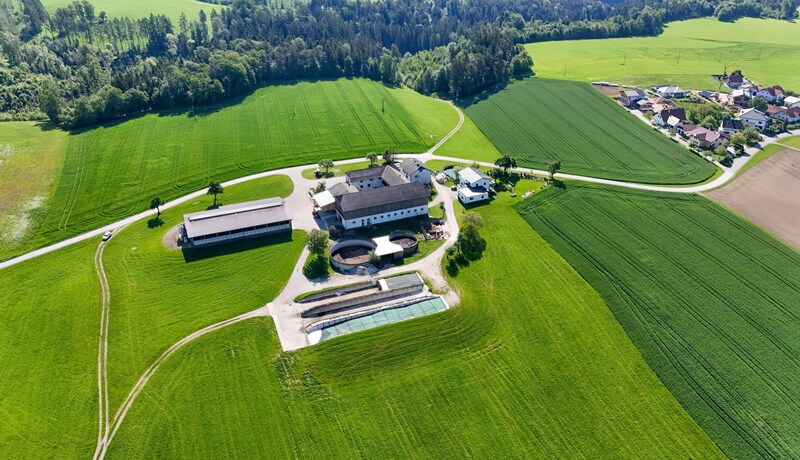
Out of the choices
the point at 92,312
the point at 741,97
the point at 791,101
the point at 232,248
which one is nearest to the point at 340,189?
the point at 232,248

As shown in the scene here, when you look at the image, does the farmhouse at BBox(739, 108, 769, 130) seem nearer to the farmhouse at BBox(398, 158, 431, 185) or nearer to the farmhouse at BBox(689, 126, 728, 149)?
the farmhouse at BBox(689, 126, 728, 149)

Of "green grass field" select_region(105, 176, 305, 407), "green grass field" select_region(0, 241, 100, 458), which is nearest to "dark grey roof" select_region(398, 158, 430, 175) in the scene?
"green grass field" select_region(105, 176, 305, 407)

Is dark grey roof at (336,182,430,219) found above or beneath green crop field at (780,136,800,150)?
above

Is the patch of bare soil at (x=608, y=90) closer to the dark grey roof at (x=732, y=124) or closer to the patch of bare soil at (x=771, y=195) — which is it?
the dark grey roof at (x=732, y=124)

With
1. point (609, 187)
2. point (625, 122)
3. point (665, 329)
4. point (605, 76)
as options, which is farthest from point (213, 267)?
point (605, 76)

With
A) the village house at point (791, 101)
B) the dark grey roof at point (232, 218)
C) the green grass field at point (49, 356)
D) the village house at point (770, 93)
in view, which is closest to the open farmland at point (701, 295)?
the dark grey roof at point (232, 218)
